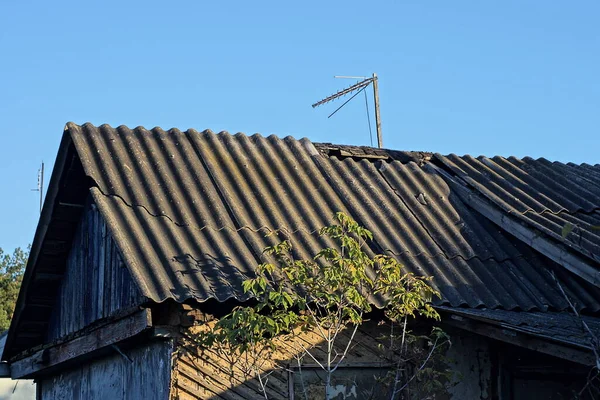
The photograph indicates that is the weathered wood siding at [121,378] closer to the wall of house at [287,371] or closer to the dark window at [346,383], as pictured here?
the wall of house at [287,371]

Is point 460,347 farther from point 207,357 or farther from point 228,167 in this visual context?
point 228,167

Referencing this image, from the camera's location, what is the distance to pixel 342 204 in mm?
10516

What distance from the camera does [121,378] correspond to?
9578mm

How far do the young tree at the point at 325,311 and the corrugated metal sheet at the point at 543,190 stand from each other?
6.96 feet

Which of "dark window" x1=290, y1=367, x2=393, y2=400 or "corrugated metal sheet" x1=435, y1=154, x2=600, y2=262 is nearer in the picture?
"dark window" x1=290, y1=367, x2=393, y2=400

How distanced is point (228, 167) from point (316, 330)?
102 inches

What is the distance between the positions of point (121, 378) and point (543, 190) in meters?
5.80

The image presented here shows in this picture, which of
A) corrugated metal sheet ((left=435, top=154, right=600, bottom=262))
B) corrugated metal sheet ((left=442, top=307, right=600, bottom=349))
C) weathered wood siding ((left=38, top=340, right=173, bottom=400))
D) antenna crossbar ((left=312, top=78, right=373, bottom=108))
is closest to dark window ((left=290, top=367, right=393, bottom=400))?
corrugated metal sheet ((left=442, top=307, right=600, bottom=349))


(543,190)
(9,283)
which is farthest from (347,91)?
(9,283)

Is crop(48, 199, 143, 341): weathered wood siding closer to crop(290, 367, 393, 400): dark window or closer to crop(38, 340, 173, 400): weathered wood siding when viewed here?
crop(38, 340, 173, 400): weathered wood siding

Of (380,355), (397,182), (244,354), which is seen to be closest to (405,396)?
(380,355)

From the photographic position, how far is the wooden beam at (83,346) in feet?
27.8

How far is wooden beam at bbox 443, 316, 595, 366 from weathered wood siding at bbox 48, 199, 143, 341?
3.11m

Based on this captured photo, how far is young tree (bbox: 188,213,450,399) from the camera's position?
25.8 ft
